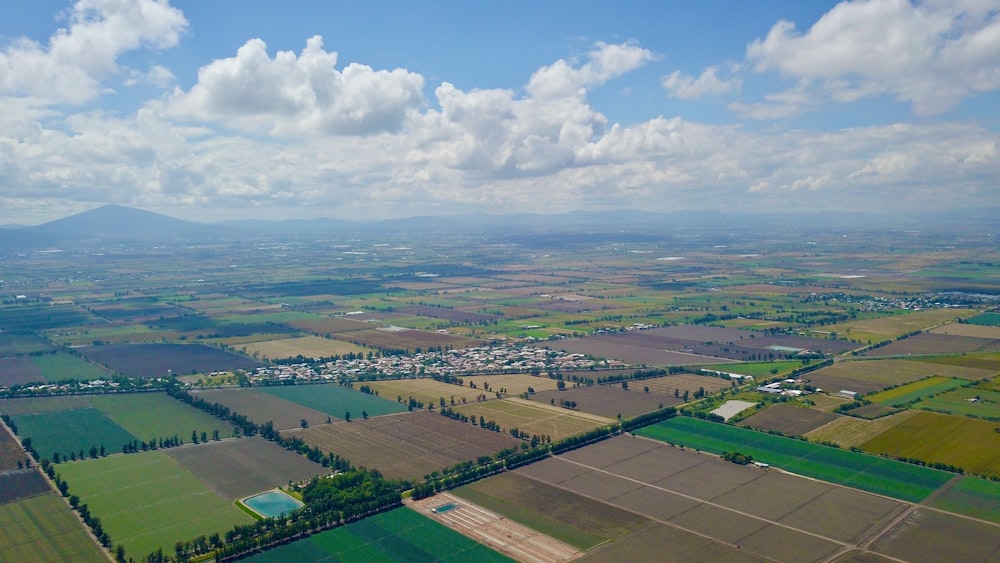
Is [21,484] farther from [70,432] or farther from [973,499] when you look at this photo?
[973,499]

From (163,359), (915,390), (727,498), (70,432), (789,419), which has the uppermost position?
(163,359)

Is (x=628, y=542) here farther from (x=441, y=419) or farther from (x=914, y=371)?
(x=914, y=371)

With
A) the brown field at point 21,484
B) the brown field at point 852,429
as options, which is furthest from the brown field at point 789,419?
the brown field at point 21,484

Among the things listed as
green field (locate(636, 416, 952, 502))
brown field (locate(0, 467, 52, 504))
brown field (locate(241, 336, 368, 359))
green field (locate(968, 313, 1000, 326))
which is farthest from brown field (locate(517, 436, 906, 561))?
green field (locate(968, 313, 1000, 326))

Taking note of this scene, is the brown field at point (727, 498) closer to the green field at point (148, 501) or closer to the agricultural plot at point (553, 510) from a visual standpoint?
the agricultural plot at point (553, 510)

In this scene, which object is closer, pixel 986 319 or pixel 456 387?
pixel 456 387

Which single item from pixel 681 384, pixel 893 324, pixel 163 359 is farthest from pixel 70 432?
pixel 893 324

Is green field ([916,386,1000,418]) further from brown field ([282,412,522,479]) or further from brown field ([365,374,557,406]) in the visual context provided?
brown field ([282,412,522,479])
